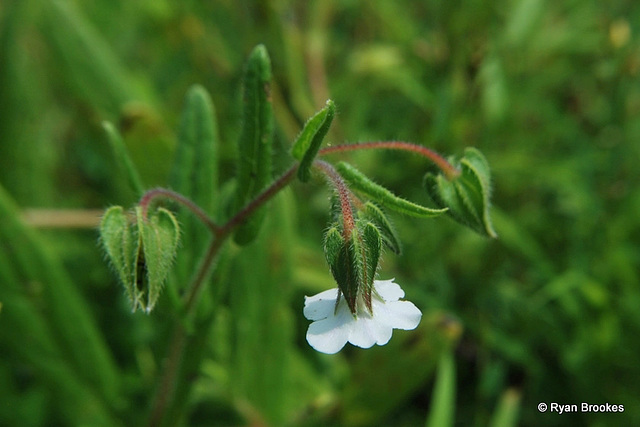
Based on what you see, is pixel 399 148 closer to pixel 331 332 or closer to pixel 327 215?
pixel 331 332

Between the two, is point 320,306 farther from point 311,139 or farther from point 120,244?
point 120,244

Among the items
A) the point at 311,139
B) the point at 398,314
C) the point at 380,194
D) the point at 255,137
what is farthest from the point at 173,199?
the point at 398,314

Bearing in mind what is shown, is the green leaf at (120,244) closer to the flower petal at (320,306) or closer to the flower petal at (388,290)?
the flower petal at (320,306)

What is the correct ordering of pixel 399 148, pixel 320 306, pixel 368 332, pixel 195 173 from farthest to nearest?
pixel 195 173 < pixel 399 148 < pixel 320 306 < pixel 368 332

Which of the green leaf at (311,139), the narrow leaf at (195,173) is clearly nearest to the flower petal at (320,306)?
the green leaf at (311,139)

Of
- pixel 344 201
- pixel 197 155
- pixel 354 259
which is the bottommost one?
pixel 354 259

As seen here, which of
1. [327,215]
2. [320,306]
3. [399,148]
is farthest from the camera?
[327,215]

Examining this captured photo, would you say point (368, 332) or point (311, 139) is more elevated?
point (311, 139)

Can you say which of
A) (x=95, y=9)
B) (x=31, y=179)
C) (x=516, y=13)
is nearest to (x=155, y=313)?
(x=31, y=179)

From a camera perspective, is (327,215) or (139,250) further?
(327,215)
